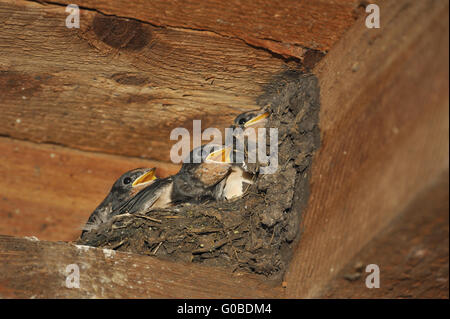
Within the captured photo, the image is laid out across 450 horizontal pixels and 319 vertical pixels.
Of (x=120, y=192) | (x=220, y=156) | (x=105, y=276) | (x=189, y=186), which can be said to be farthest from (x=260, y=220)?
(x=120, y=192)

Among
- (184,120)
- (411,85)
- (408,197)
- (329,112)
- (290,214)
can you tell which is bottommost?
(408,197)

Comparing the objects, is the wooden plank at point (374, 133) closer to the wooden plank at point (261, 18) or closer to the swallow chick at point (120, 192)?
the wooden plank at point (261, 18)

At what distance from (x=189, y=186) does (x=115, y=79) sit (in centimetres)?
126

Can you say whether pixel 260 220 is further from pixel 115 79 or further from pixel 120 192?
pixel 120 192

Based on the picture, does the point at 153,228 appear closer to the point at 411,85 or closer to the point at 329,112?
the point at 329,112

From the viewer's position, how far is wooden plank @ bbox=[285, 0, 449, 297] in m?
1.21

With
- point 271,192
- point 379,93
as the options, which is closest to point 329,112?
point 379,93

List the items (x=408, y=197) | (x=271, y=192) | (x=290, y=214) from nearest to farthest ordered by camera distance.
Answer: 1. (x=408, y=197)
2. (x=290, y=214)
3. (x=271, y=192)

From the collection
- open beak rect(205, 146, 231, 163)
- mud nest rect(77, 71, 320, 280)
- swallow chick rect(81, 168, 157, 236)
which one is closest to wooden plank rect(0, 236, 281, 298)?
mud nest rect(77, 71, 320, 280)

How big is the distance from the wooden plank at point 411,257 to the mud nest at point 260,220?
1.01 feet

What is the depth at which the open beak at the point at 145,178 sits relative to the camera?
3145mm

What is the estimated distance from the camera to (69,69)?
217 centimetres

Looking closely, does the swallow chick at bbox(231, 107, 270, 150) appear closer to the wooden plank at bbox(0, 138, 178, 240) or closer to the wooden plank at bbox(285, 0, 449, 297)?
the wooden plank at bbox(0, 138, 178, 240)

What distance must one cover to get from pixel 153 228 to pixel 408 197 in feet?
4.68
